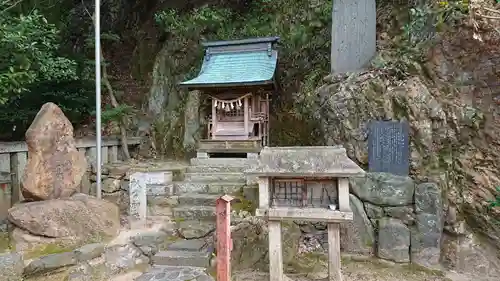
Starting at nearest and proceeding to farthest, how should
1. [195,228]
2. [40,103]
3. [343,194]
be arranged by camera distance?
[343,194]
[195,228]
[40,103]

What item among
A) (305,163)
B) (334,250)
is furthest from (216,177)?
(334,250)

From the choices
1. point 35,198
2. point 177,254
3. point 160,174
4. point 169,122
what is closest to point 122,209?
point 160,174

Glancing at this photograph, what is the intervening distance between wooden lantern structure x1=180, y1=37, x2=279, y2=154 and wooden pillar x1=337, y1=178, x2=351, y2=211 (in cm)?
436

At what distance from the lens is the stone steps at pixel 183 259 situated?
509 cm

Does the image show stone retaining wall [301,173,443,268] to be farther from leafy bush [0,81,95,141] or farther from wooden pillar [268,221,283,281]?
leafy bush [0,81,95,141]

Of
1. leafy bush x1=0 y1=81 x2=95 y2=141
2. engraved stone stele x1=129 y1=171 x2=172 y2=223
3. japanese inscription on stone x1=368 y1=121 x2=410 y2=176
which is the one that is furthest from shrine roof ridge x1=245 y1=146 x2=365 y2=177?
leafy bush x1=0 y1=81 x2=95 y2=141

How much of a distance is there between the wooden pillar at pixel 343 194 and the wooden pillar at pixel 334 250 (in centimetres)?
32

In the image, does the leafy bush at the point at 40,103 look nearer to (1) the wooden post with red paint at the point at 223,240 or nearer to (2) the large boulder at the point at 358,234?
(1) the wooden post with red paint at the point at 223,240

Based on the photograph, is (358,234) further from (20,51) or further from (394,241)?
(20,51)

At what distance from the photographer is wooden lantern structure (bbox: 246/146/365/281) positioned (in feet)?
14.4

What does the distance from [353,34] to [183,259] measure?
22.8 ft

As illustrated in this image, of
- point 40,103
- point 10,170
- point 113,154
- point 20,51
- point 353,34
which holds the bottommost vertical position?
point 10,170

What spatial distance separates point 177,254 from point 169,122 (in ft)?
23.3

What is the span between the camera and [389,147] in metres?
6.06
